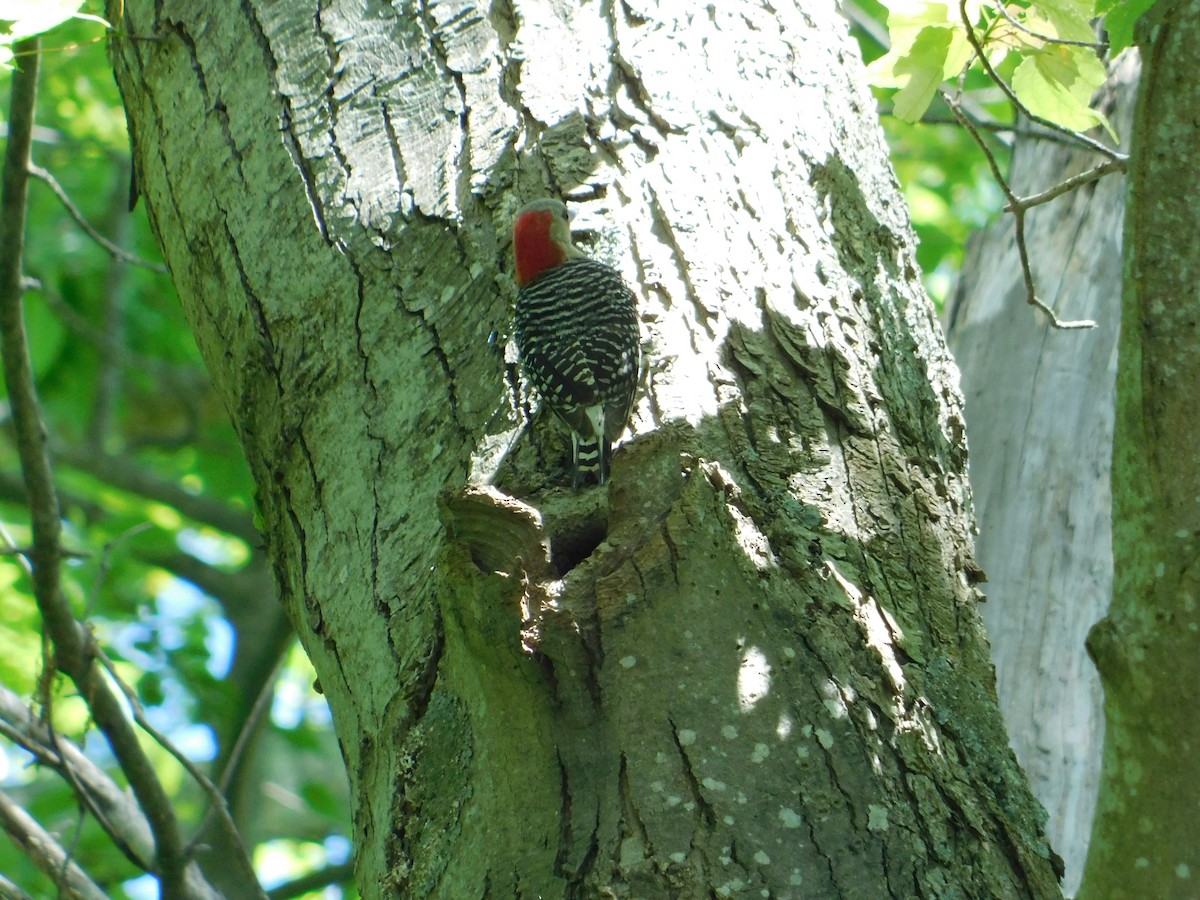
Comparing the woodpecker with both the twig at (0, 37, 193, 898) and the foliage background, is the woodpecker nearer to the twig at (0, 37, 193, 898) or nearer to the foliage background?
the twig at (0, 37, 193, 898)

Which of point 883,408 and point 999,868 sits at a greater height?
point 883,408

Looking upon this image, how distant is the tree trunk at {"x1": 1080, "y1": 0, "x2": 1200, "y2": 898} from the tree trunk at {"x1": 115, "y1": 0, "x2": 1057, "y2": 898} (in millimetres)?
426

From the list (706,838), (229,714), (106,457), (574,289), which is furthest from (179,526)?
(706,838)

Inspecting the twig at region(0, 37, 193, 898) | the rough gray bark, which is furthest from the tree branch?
the rough gray bark

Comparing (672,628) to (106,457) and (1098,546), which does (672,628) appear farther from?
(106,457)

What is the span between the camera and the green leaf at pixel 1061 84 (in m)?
3.46

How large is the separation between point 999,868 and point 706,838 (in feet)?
1.99

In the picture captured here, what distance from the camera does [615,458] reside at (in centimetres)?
252

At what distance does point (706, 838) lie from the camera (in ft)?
7.22

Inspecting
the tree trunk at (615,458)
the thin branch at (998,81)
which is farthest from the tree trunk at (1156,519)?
the thin branch at (998,81)

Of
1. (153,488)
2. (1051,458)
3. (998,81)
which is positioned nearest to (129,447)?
(153,488)

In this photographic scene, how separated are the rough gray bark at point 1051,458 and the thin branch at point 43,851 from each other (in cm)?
332

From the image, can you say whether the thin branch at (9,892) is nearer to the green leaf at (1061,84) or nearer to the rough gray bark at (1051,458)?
the rough gray bark at (1051,458)

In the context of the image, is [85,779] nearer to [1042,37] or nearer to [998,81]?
[998,81]
